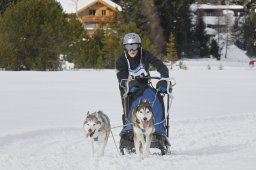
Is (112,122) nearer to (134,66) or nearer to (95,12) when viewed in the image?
(134,66)

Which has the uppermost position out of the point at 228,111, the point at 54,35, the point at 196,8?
the point at 196,8

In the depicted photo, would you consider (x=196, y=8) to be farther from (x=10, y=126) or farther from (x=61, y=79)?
(x=10, y=126)

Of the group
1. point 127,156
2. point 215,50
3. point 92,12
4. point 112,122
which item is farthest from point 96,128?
point 92,12

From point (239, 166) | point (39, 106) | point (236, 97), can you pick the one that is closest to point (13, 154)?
point (239, 166)

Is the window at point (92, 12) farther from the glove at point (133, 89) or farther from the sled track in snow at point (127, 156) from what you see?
the glove at point (133, 89)

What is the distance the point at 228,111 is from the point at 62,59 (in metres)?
22.3

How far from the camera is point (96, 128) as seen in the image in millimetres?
7172

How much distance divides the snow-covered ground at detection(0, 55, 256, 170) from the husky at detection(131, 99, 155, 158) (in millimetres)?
204

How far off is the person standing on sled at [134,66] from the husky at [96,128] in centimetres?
52

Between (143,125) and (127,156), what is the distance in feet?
1.91

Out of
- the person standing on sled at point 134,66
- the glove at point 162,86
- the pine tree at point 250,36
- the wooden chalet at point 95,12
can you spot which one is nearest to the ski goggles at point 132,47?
the person standing on sled at point 134,66

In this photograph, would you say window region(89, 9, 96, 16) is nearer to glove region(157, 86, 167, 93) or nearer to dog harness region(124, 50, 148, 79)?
dog harness region(124, 50, 148, 79)

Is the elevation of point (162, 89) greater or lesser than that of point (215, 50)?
lesser

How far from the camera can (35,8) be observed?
1344 inches
